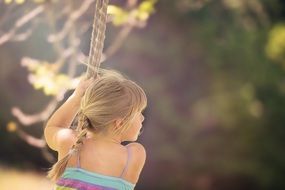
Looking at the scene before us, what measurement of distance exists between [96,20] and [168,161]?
4.04 m

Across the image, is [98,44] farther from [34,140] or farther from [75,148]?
[34,140]

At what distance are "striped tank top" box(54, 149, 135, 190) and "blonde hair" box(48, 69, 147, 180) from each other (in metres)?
0.02

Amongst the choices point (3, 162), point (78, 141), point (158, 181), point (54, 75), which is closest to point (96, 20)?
point (78, 141)

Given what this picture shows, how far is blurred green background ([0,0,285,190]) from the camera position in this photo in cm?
553

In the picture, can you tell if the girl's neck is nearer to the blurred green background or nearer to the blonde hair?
the blonde hair

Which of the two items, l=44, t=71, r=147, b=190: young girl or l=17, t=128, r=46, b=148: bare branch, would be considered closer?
l=44, t=71, r=147, b=190: young girl

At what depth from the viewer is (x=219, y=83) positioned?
5.57 meters

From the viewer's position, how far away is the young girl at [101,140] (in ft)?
5.53

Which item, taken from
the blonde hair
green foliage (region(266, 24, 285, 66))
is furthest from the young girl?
green foliage (region(266, 24, 285, 66))

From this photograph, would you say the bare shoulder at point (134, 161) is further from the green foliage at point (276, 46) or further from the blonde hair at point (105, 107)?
the green foliage at point (276, 46)

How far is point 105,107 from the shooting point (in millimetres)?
1679

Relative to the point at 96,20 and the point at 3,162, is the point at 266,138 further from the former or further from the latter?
the point at 96,20

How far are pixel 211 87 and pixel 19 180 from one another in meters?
1.72

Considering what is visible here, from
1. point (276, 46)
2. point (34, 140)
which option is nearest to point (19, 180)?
point (34, 140)
